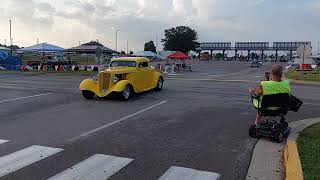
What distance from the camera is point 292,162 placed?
693cm

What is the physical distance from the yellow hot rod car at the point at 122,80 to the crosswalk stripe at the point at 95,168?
9.17m

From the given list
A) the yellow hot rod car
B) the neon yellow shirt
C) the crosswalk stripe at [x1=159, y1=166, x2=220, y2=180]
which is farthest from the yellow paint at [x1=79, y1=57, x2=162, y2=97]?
the crosswalk stripe at [x1=159, y1=166, x2=220, y2=180]

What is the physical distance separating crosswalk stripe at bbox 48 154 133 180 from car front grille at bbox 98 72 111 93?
31.2ft

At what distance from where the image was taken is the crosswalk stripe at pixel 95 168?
21.4 ft

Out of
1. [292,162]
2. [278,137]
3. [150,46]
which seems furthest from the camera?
[150,46]

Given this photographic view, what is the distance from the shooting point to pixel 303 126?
10664 millimetres

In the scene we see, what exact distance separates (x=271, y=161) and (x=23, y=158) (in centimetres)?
408

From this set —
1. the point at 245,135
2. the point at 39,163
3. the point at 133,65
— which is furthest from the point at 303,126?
the point at 133,65

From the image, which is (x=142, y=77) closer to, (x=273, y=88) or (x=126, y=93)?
(x=126, y=93)

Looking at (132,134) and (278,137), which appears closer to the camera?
(278,137)

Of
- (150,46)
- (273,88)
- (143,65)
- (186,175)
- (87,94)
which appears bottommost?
(186,175)

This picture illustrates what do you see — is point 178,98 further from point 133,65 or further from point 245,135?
point 245,135

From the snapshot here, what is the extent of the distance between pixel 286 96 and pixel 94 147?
A: 3.96m

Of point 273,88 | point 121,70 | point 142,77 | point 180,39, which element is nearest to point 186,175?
point 273,88
